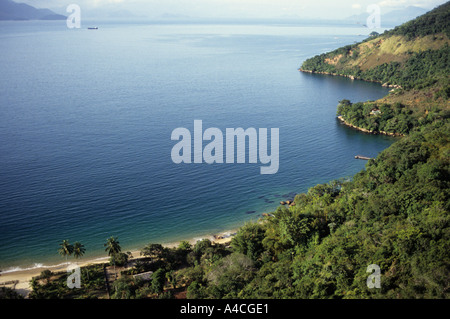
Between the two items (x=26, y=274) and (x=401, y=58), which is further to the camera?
(x=401, y=58)

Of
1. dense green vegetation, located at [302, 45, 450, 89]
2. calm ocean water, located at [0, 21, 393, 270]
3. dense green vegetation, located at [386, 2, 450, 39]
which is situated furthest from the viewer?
dense green vegetation, located at [386, 2, 450, 39]

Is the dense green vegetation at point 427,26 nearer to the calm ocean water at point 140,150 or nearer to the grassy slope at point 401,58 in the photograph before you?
the grassy slope at point 401,58

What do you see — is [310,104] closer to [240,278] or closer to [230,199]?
[230,199]

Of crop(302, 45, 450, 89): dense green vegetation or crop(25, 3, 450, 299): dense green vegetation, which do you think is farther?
crop(302, 45, 450, 89): dense green vegetation

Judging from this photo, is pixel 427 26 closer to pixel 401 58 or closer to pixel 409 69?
pixel 401 58

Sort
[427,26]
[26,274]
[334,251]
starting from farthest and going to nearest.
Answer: [427,26] < [26,274] < [334,251]

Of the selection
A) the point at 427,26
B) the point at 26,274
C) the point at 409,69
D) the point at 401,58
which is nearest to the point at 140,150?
the point at 26,274

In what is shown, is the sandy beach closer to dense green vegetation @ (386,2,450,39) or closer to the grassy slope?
the grassy slope

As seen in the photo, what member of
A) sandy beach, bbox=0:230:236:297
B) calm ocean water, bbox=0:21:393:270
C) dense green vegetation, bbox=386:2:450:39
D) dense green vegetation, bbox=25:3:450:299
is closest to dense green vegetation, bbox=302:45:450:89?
calm ocean water, bbox=0:21:393:270
